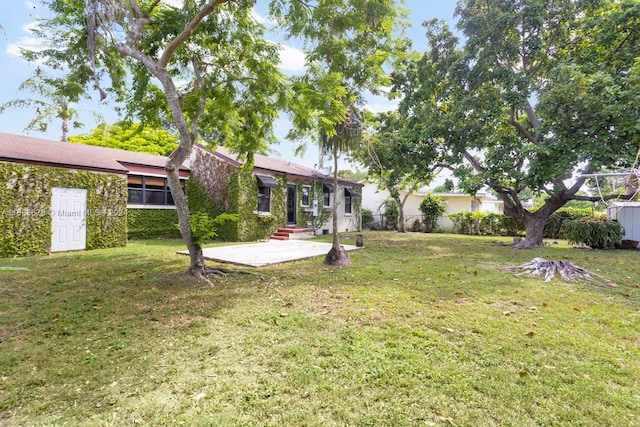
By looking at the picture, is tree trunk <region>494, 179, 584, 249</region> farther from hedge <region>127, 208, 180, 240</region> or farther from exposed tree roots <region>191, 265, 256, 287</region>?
hedge <region>127, 208, 180, 240</region>

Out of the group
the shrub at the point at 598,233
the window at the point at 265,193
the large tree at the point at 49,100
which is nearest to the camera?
the large tree at the point at 49,100

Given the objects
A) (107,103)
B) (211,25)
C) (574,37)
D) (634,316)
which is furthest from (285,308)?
(574,37)

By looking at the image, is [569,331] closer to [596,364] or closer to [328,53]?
[596,364]

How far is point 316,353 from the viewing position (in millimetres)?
3189

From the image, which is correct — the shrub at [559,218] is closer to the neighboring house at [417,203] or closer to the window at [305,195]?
the neighboring house at [417,203]

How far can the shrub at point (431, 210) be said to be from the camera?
22.5 m

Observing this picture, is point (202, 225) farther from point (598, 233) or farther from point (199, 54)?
point (598, 233)

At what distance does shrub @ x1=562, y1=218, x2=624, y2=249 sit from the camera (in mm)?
12453

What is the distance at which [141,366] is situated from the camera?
9.64 ft

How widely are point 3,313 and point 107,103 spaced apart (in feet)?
19.1

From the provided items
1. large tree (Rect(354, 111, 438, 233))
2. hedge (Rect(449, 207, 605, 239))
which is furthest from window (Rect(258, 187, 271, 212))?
hedge (Rect(449, 207, 605, 239))

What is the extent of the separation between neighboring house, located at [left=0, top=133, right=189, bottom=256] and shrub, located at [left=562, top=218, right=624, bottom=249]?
1845 cm

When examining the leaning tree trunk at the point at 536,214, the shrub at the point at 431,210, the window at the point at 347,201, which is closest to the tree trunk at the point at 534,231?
the leaning tree trunk at the point at 536,214

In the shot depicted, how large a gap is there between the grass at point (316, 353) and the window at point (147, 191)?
8719 millimetres
